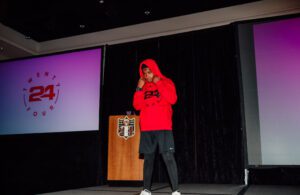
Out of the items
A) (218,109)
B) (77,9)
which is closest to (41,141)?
(77,9)

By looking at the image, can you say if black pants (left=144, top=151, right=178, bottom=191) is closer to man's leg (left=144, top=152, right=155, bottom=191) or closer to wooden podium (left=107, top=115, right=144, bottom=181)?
man's leg (left=144, top=152, right=155, bottom=191)

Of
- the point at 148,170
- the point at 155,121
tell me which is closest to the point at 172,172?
the point at 148,170

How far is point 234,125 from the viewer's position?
4020 mm

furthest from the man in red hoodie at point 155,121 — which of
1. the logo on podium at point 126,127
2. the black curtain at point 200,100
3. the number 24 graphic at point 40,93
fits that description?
the number 24 graphic at point 40,93

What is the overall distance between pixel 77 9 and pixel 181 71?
186 cm

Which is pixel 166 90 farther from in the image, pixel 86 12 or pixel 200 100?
pixel 86 12

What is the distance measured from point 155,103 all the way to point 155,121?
0.18 meters

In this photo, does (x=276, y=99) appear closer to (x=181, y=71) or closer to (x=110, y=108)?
(x=181, y=71)

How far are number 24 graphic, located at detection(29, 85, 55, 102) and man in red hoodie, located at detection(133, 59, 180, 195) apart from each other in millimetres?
2448

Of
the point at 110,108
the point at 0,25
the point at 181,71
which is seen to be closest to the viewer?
the point at 181,71

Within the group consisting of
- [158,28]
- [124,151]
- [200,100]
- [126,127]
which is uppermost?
[158,28]

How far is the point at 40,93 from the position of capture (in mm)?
4871

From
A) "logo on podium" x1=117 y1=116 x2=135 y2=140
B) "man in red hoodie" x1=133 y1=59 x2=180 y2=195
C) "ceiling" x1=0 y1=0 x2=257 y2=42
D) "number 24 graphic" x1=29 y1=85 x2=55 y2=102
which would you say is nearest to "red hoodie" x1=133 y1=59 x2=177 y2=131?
"man in red hoodie" x1=133 y1=59 x2=180 y2=195

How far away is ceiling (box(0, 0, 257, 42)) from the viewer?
4.37 m
